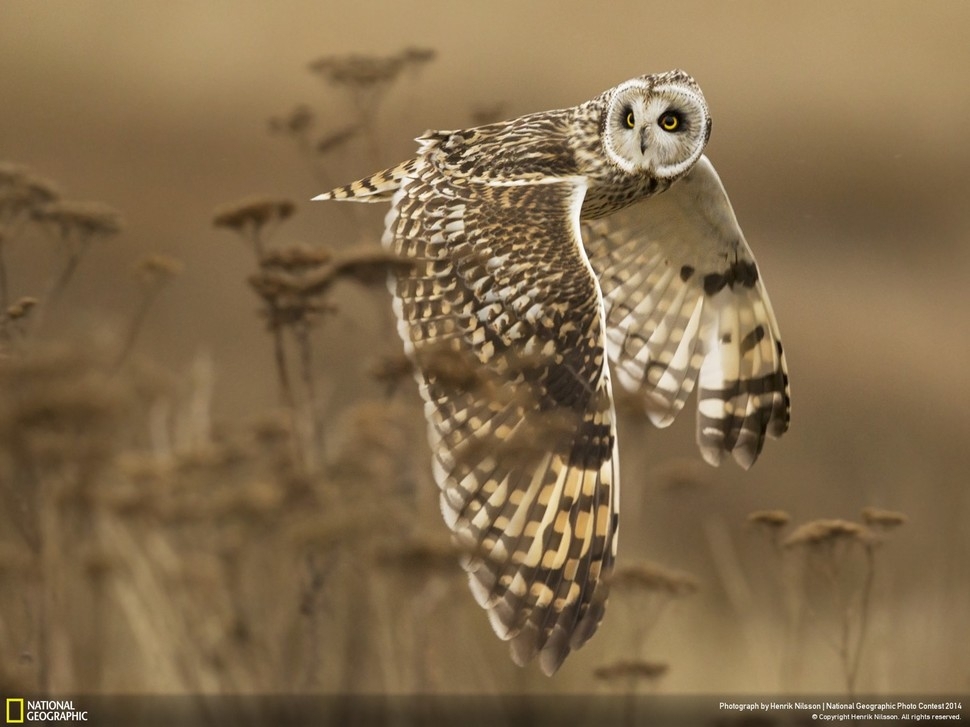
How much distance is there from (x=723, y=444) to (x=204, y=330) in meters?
3.32

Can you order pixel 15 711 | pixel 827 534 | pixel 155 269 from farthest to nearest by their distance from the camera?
pixel 155 269
pixel 827 534
pixel 15 711

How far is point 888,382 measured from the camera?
7.02 m

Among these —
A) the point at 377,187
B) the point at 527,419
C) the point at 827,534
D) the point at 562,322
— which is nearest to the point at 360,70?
the point at 377,187

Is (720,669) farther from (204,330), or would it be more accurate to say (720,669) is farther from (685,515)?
(204,330)

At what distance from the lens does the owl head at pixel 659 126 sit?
3.67 m

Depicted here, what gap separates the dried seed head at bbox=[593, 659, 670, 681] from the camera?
108 inches

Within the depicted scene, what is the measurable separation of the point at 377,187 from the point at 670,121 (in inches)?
30.6

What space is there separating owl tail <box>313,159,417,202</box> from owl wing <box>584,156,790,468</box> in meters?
0.71

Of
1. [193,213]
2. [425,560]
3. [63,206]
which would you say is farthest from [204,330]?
[425,560]

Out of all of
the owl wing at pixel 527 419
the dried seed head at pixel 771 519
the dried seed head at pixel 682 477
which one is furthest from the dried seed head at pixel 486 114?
the dried seed head at pixel 771 519

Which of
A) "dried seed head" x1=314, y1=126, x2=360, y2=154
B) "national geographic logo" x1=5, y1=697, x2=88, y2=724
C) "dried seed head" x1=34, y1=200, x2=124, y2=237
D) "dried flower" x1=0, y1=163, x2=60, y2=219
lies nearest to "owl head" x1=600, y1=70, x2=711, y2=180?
"dried seed head" x1=314, y1=126, x2=360, y2=154

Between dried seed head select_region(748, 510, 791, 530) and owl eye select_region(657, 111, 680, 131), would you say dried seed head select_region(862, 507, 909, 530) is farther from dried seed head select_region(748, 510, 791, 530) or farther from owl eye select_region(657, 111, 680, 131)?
owl eye select_region(657, 111, 680, 131)

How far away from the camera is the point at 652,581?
2781 millimetres

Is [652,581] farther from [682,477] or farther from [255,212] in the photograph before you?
[255,212]
